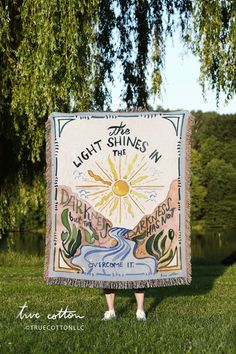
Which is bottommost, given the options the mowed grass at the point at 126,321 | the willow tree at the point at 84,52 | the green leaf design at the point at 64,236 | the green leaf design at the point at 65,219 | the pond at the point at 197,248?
the pond at the point at 197,248

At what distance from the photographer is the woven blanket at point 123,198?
7.70m

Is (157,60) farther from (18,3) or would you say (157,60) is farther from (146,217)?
(146,217)

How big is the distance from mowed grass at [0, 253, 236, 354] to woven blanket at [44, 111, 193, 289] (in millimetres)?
702

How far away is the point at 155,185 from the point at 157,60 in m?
5.42

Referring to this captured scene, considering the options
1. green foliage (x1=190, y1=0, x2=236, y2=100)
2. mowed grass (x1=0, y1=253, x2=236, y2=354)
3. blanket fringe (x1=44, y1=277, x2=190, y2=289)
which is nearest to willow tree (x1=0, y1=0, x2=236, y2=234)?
green foliage (x1=190, y1=0, x2=236, y2=100)

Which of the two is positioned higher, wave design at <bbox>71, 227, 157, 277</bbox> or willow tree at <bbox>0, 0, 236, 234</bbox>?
willow tree at <bbox>0, 0, 236, 234</bbox>

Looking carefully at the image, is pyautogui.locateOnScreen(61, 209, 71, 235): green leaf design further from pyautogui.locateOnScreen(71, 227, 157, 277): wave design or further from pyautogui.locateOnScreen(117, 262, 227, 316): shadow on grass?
pyautogui.locateOnScreen(117, 262, 227, 316): shadow on grass

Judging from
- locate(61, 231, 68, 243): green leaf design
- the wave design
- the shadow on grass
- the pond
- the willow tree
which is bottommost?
the pond

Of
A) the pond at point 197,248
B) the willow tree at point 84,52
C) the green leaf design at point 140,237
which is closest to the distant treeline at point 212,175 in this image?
the pond at point 197,248

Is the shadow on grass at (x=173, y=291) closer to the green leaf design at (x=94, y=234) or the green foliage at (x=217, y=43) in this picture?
the green leaf design at (x=94, y=234)

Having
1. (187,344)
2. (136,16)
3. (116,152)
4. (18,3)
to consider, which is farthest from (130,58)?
(187,344)

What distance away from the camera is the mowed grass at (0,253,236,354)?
19.1 ft

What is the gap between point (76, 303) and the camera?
32.2 feet

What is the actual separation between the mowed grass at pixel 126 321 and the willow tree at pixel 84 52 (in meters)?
2.46
